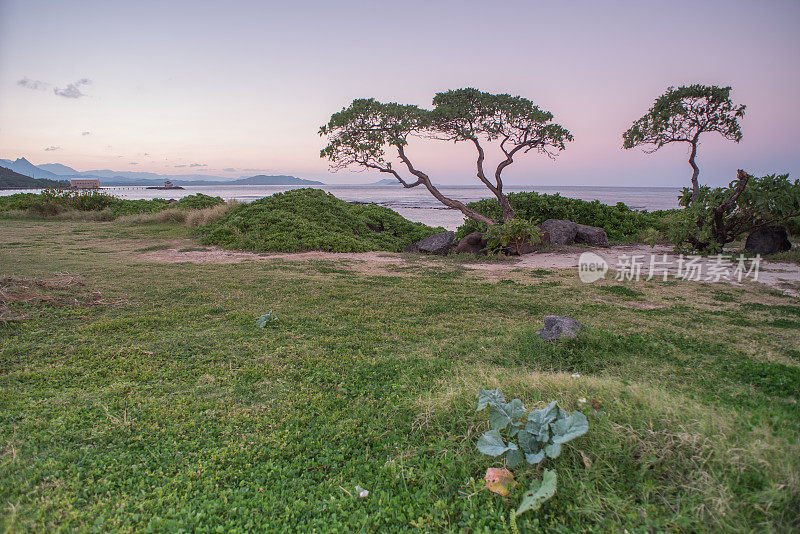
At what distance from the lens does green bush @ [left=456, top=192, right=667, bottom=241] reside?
643 inches

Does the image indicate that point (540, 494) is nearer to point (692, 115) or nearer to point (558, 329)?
point (558, 329)

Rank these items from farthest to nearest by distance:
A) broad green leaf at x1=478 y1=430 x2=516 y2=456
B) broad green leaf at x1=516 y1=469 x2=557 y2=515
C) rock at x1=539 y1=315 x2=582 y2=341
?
1. rock at x1=539 y1=315 x2=582 y2=341
2. broad green leaf at x1=478 y1=430 x2=516 y2=456
3. broad green leaf at x1=516 y1=469 x2=557 y2=515

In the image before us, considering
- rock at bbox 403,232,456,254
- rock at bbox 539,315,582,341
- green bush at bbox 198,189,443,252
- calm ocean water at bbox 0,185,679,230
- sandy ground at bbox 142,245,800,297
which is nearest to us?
rock at bbox 539,315,582,341

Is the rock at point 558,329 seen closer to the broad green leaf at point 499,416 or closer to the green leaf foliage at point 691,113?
the broad green leaf at point 499,416

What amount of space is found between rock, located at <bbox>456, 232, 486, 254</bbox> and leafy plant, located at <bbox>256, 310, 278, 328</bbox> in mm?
8726

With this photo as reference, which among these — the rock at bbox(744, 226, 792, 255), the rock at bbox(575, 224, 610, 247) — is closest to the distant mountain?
the rock at bbox(575, 224, 610, 247)

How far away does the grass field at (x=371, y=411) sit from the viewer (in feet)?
6.93

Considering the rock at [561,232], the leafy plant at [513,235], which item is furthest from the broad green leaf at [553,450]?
the rock at [561,232]

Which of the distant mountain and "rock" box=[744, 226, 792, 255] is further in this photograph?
the distant mountain

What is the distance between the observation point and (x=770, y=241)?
10.3 m

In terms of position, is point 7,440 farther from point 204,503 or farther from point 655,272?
point 655,272

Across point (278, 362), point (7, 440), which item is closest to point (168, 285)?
point (278, 362)

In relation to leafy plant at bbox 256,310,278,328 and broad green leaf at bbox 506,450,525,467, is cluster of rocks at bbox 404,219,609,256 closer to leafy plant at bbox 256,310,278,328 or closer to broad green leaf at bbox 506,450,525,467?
leafy plant at bbox 256,310,278,328

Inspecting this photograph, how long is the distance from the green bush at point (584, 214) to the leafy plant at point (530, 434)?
1332 cm
